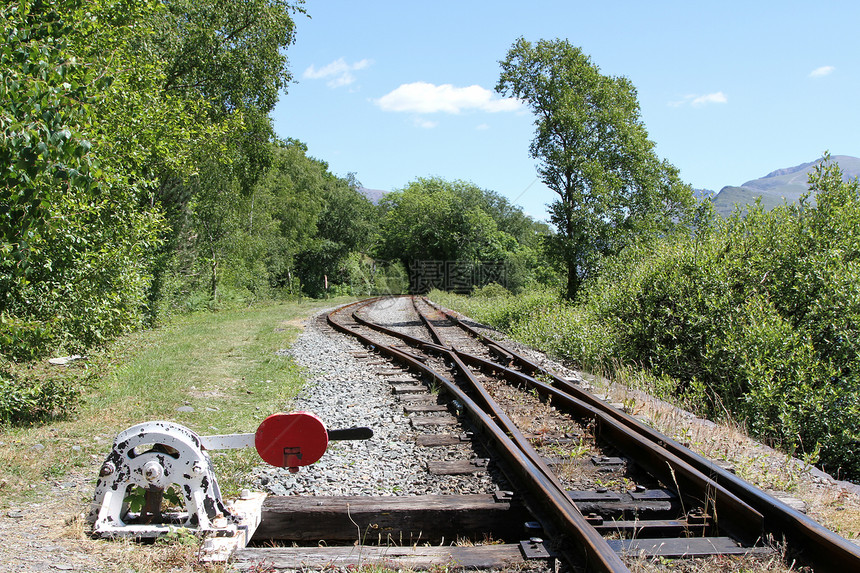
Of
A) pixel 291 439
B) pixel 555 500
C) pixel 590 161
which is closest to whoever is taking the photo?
pixel 291 439

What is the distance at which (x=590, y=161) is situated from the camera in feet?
59.4

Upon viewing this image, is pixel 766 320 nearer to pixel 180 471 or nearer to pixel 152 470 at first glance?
pixel 180 471

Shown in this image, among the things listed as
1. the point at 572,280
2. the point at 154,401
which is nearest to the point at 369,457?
the point at 154,401

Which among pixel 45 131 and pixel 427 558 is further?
pixel 45 131

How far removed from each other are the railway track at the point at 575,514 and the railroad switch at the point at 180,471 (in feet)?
1.14

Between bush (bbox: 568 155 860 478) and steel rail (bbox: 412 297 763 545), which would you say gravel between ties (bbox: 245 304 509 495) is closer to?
steel rail (bbox: 412 297 763 545)

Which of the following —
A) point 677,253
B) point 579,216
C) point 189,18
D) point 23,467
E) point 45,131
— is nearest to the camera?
point 45,131

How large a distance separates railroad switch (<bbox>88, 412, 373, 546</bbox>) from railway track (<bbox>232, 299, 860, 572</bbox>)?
349 millimetres

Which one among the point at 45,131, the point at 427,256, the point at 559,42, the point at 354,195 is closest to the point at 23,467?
the point at 45,131

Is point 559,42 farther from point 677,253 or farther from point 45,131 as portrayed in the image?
point 45,131

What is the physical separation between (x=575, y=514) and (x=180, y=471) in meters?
2.14

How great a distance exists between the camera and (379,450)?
16.3 ft

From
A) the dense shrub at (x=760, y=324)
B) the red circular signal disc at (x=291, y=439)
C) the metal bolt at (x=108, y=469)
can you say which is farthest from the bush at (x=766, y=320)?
the metal bolt at (x=108, y=469)

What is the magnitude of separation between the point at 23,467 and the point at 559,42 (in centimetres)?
1821
